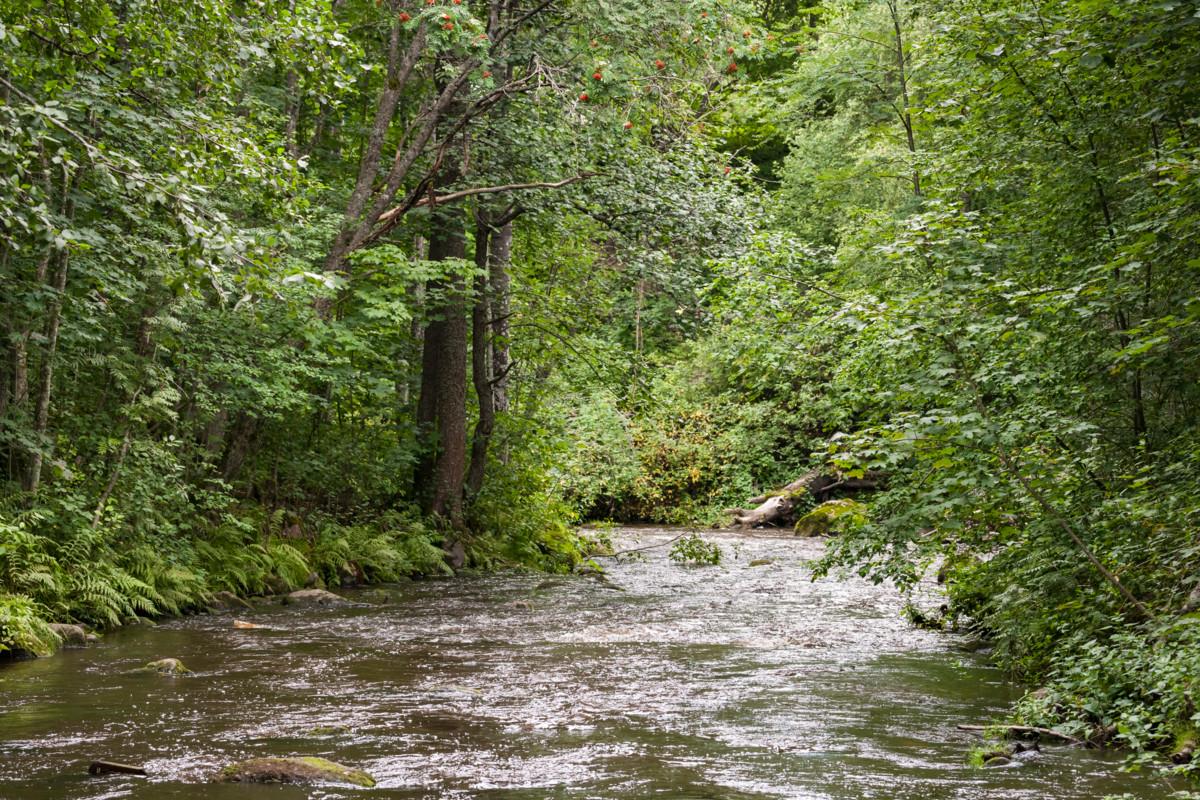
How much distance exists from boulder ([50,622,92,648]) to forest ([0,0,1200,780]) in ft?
0.97

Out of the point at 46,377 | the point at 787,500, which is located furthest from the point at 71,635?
the point at 787,500

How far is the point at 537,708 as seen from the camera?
27.5 feet

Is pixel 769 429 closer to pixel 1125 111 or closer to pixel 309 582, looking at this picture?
pixel 309 582

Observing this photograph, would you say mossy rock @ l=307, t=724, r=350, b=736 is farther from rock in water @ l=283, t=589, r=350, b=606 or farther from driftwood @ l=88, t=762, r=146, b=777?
rock in water @ l=283, t=589, r=350, b=606

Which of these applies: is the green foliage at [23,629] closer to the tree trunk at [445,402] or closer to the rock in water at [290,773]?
the rock in water at [290,773]

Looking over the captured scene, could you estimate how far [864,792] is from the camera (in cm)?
614

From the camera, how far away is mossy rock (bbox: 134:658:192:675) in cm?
955

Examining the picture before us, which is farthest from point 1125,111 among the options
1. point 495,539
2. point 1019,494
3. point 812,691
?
point 495,539

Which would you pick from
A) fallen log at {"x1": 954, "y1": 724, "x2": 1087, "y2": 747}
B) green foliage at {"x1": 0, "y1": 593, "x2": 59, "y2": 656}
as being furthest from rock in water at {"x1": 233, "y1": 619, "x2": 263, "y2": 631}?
fallen log at {"x1": 954, "y1": 724, "x2": 1087, "y2": 747}

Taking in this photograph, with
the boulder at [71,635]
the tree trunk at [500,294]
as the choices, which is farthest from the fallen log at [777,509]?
the boulder at [71,635]

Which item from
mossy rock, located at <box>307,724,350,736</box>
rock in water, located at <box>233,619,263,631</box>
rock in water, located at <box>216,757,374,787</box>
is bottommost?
rock in water, located at <box>233,619,263,631</box>

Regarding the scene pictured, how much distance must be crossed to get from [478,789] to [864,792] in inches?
84.1

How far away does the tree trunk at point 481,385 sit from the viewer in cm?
2002

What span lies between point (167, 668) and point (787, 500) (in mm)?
21009
